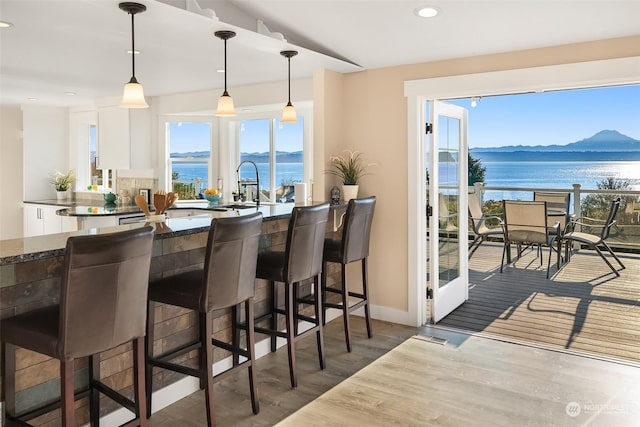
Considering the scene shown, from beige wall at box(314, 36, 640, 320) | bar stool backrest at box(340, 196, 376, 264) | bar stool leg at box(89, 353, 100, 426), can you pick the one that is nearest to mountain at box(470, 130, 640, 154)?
beige wall at box(314, 36, 640, 320)

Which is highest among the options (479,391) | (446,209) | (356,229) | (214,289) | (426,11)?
(426,11)

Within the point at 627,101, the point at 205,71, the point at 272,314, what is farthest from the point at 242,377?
the point at 627,101

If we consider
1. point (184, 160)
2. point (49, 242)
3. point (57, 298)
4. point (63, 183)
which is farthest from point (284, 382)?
point (63, 183)

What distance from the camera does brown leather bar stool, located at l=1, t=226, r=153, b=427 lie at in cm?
194

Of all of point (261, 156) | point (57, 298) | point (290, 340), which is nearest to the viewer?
point (57, 298)

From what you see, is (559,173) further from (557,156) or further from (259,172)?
(259,172)

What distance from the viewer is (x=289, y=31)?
359cm

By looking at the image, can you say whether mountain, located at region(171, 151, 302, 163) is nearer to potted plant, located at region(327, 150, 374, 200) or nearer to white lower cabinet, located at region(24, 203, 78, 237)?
potted plant, located at region(327, 150, 374, 200)

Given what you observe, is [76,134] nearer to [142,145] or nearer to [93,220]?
[142,145]

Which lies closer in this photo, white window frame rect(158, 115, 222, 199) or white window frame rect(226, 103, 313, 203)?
white window frame rect(226, 103, 313, 203)

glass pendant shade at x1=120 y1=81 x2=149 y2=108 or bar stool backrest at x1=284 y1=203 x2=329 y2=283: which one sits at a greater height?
glass pendant shade at x1=120 y1=81 x2=149 y2=108

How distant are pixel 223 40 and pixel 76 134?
15.3 feet

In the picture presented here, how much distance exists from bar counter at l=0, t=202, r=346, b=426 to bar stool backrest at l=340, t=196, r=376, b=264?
499mm

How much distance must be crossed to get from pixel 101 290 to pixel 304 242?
149cm
